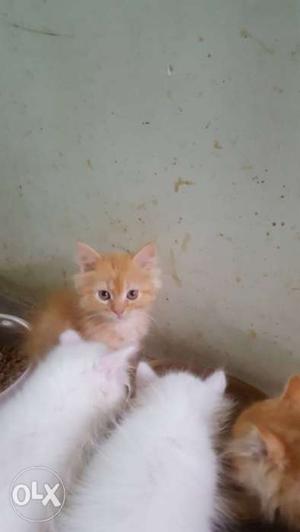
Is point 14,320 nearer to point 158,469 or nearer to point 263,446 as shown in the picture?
point 158,469

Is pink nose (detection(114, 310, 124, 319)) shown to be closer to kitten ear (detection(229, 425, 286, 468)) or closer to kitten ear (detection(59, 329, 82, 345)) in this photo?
kitten ear (detection(59, 329, 82, 345))

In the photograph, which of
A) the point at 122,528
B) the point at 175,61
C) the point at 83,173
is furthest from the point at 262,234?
the point at 122,528

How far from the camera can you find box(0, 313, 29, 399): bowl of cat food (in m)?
1.58

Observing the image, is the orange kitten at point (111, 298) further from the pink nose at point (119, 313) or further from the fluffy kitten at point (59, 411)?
the fluffy kitten at point (59, 411)

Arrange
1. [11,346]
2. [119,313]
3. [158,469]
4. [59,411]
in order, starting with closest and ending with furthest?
[158,469] → [59,411] → [119,313] → [11,346]

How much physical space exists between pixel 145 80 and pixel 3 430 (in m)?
0.89

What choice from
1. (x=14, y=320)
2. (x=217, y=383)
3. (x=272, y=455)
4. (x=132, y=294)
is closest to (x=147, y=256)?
(x=132, y=294)

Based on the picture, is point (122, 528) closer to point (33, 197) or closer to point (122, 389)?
point (122, 389)

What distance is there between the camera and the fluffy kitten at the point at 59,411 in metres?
1.08

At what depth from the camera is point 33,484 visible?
41.9 inches

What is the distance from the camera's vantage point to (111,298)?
1.44 meters

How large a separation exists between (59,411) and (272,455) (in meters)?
0.46

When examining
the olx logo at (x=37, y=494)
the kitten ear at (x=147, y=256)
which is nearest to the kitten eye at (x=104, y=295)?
the kitten ear at (x=147, y=256)

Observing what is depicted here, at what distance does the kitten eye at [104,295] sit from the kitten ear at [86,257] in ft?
0.24
